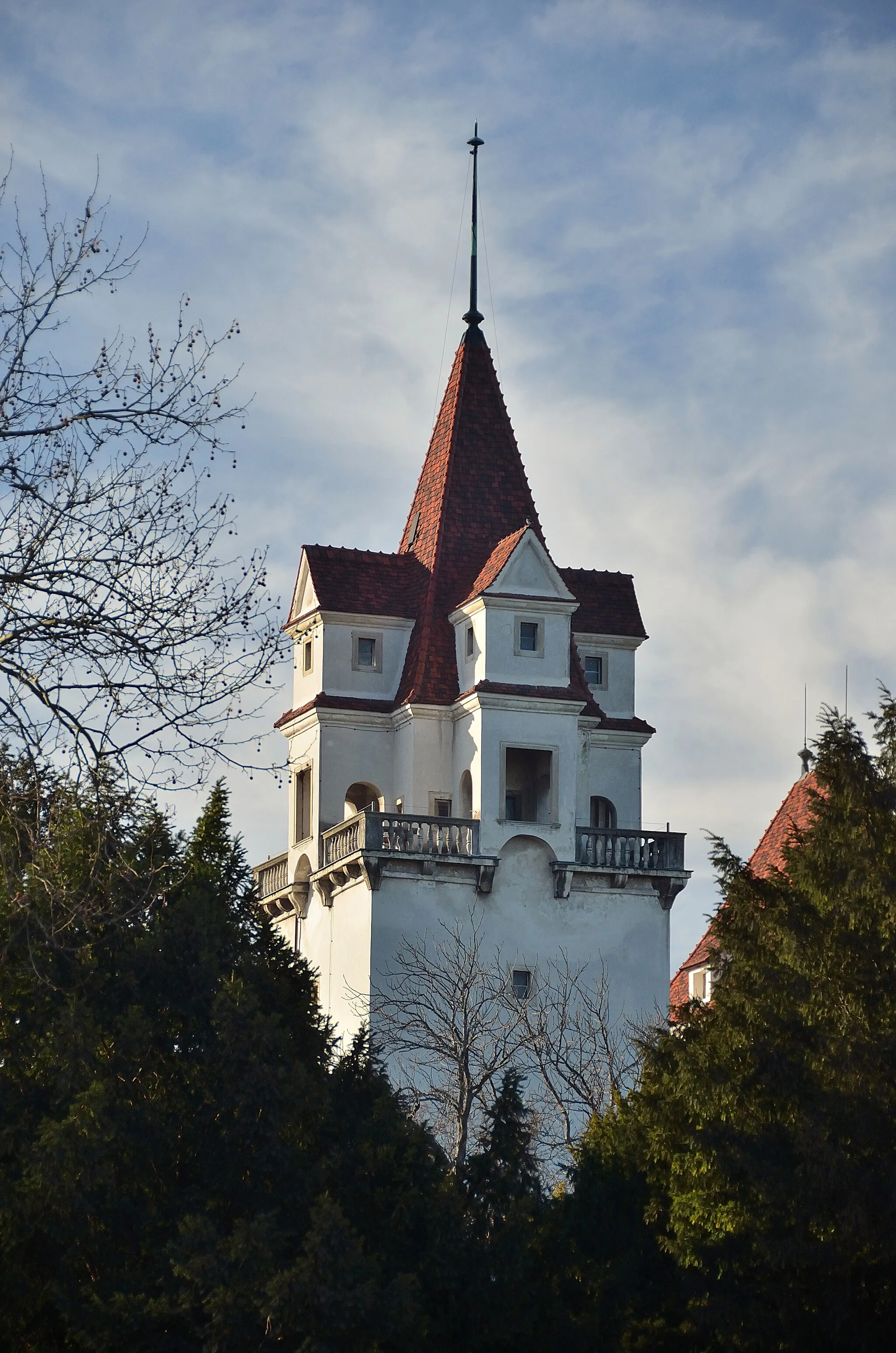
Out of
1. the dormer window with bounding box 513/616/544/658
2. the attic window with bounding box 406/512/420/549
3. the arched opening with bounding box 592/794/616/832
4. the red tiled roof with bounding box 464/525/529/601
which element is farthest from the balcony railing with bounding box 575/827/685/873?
the attic window with bounding box 406/512/420/549

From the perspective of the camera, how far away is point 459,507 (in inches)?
2174

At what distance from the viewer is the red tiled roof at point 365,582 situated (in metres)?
54.0

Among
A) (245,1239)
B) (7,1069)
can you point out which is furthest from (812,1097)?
(7,1069)

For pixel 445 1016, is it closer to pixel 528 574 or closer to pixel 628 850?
pixel 628 850

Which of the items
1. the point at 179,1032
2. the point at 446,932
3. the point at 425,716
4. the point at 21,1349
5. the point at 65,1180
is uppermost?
the point at 425,716

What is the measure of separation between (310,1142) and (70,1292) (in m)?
3.45

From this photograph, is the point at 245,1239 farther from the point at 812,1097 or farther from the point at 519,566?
the point at 519,566

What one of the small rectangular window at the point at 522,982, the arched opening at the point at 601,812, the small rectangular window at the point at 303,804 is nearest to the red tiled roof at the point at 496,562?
the small rectangular window at the point at 303,804

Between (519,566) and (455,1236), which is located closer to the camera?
(455,1236)

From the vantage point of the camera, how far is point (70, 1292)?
1089 inches

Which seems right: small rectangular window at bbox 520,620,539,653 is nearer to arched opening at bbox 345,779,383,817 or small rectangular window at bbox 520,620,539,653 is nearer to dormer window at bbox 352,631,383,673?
dormer window at bbox 352,631,383,673

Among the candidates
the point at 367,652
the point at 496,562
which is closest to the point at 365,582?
the point at 367,652

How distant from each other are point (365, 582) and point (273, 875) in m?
7.09

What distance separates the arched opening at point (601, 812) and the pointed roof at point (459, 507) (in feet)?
16.6
